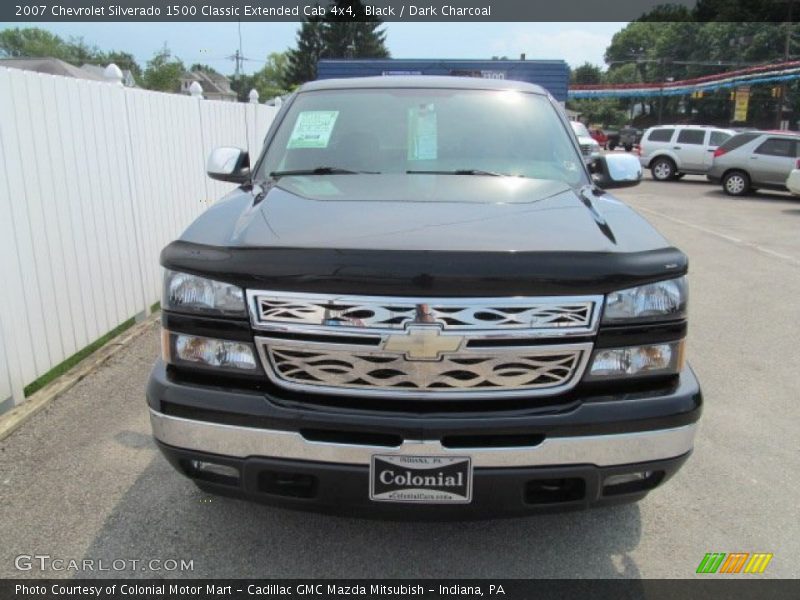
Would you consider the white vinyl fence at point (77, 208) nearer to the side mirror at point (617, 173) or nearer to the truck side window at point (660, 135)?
the side mirror at point (617, 173)

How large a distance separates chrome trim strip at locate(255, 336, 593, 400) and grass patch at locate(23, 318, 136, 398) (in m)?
2.73

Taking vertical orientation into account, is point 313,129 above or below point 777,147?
above

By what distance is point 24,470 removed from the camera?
3270 millimetres

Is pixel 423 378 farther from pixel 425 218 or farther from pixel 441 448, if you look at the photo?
pixel 425 218

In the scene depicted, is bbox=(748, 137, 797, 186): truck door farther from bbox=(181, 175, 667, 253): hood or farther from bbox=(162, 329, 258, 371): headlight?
bbox=(162, 329, 258, 371): headlight

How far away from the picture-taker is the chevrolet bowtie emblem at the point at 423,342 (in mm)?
2057

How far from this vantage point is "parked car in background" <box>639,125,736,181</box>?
21.0 m

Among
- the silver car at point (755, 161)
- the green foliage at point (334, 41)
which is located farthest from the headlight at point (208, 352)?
the green foliage at point (334, 41)

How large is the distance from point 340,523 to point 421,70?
41.1 feet

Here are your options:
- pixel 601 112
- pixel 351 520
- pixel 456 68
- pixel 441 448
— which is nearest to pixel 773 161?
pixel 456 68

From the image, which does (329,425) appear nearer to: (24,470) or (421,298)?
(421,298)

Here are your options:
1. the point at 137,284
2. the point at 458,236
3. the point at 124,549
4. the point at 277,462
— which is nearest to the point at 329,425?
the point at 277,462

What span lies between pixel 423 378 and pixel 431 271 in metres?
0.35

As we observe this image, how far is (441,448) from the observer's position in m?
2.08
